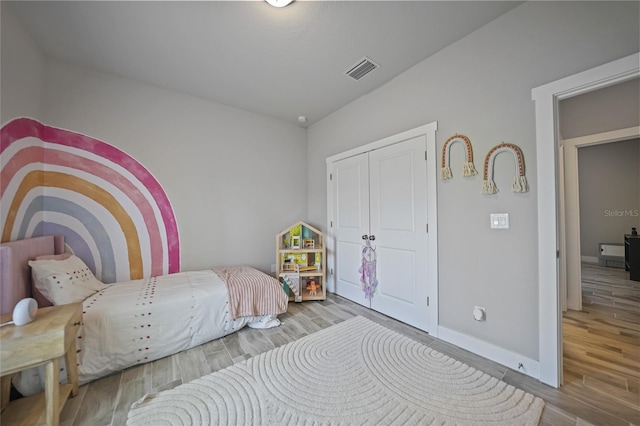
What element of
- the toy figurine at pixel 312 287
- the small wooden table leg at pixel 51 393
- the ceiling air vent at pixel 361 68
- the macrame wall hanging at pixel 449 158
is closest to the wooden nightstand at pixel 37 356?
the small wooden table leg at pixel 51 393

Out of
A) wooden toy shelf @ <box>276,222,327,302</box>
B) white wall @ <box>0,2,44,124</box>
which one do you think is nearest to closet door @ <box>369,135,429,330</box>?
wooden toy shelf @ <box>276,222,327,302</box>

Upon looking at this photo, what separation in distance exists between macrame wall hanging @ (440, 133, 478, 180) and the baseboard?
1.47 m

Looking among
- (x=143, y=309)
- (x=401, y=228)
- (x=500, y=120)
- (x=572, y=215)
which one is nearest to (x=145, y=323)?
(x=143, y=309)

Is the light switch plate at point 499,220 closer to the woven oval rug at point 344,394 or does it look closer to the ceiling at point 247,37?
the woven oval rug at point 344,394

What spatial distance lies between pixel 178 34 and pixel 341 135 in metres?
2.16

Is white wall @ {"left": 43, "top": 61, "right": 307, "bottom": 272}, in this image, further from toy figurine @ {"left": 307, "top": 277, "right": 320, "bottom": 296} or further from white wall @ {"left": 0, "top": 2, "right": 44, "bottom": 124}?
toy figurine @ {"left": 307, "top": 277, "right": 320, "bottom": 296}

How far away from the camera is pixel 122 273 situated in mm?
2549

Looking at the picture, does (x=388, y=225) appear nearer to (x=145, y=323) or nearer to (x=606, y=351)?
(x=606, y=351)

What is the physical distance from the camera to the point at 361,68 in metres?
2.47

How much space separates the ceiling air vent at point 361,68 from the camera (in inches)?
93.1

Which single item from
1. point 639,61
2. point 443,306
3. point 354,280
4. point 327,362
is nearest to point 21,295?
point 327,362

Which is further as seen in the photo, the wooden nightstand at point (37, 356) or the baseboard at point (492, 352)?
the baseboard at point (492, 352)

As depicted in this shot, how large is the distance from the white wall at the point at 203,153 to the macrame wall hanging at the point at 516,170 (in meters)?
2.74

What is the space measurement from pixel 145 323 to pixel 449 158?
→ 122 inches
